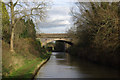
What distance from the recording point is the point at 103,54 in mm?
24297

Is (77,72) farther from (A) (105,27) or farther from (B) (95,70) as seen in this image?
(A) (105,27)

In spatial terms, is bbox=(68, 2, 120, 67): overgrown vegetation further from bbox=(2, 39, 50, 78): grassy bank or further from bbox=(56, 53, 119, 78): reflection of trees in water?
bbox=(2, 39, 50, 78): grassy bank

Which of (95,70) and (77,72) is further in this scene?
(95,70)

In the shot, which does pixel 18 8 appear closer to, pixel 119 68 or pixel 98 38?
pixel 98 38

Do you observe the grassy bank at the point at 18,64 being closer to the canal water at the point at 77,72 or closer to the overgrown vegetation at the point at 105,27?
the canal water at the point at 77,72

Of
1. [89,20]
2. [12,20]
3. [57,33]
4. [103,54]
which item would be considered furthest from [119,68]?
[57,33]

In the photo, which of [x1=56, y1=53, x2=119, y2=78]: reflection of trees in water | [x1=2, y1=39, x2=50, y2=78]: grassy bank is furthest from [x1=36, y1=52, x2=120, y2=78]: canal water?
[x1=2, y1=39, x2=50, y2=78]: grassy bank

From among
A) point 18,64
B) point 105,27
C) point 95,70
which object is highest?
point 105,27

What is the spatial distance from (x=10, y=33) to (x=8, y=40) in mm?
1100

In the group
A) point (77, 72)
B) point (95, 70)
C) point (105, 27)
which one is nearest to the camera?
point (77, 72)

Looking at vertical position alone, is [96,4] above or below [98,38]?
above

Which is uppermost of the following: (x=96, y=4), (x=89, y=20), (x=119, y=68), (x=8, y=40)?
(x=96, y=4)

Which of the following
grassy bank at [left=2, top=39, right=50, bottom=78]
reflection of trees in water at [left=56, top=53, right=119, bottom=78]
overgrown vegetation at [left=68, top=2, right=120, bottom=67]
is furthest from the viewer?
overgrown vegetation at [left=68, top=2, right=120, bottom=67]

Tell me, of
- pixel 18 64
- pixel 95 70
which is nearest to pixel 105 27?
pixel 95 70
